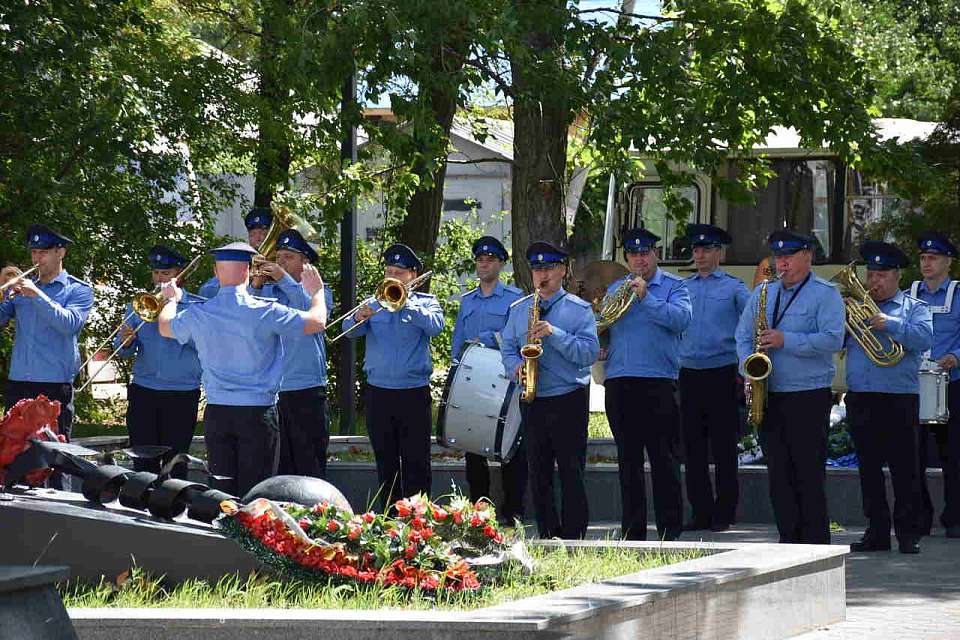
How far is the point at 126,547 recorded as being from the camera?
7.02 meters

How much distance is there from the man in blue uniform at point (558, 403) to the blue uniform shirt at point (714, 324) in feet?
4.59

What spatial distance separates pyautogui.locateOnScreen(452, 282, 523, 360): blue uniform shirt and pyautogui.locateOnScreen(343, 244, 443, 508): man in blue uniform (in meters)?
0.58

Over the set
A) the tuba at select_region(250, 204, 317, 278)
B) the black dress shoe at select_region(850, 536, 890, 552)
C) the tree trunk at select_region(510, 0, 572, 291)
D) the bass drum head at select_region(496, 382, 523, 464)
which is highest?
the tree trunk at select_region(510, 0, 572, 291)

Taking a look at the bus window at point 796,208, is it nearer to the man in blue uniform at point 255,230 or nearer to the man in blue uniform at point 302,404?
→ the man in blue uniform at point 255,230

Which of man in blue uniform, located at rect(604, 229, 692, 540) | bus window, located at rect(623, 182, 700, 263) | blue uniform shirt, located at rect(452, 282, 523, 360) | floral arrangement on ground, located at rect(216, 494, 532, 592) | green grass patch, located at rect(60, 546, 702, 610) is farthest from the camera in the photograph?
bus window, located at rect(623, 182, 700, 263)

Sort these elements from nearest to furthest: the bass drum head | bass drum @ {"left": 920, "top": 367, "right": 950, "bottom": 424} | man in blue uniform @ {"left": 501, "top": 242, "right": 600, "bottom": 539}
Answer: man in blue uniform @ {"left": 501, "top": 242, "right": 600, "bottom": 539} → bass drum @ {"left": 920, "top": 367, "right": 950, "bottom": 424} → the bass drum head

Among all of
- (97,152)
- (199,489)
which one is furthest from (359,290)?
(199,489)

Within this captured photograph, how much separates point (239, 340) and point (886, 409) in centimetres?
432

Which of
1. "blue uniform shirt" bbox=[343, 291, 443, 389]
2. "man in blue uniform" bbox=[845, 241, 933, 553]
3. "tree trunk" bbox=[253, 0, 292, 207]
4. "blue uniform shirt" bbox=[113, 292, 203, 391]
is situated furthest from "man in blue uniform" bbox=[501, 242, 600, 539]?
"tree trunk" bbox=[253, 0, 292, 207]

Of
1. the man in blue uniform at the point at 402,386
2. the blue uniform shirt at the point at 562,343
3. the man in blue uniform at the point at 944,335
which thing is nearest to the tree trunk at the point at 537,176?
the man in blue uniform at the point at 402,386

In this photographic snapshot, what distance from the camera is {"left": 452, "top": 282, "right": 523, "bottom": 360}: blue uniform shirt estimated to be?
11.9m

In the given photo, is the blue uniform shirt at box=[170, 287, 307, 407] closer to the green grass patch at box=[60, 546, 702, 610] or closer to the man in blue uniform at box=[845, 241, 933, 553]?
the green grass patch at box=[60, 546, 702, 610]

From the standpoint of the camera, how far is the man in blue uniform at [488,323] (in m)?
11.9

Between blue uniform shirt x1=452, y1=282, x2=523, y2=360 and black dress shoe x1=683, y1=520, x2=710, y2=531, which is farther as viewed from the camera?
blue uniform shirt x1=452, y1=282, x2=523, y2=360
